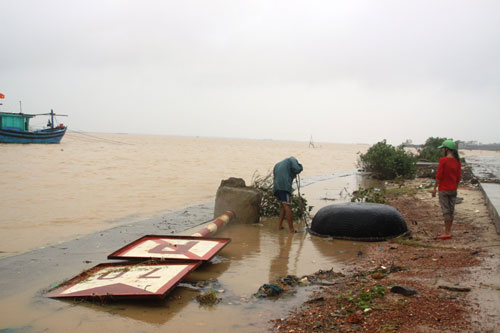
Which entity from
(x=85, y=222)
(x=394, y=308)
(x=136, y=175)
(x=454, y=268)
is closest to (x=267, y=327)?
(x=394, y=308)

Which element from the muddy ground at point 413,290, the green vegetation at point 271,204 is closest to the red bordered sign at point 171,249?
the muddy ground at point 413,290

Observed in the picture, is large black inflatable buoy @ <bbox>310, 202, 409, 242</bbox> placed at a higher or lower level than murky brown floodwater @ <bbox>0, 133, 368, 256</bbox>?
higher

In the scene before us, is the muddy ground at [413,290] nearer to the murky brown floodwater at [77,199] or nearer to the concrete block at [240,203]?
the concrete block at [240,203]

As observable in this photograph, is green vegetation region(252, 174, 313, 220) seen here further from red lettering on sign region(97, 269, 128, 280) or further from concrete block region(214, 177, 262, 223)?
red lettering on sign region(97, 269, 128, 280)

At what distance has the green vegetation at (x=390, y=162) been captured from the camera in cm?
2000

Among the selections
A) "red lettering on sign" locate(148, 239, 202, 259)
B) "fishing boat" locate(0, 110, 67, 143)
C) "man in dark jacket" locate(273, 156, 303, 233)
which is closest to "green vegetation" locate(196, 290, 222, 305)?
"red lettering on sign" locate(148, 239, 202, 259)

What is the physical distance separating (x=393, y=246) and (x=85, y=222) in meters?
7.15

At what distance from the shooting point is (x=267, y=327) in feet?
13.1

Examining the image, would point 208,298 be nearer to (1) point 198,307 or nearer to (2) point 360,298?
(1) point 198,307

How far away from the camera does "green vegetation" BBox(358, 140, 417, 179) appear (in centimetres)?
2000

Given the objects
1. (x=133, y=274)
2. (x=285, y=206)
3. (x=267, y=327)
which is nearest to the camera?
(x=267, y=327)

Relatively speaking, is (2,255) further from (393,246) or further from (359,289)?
(393,246)

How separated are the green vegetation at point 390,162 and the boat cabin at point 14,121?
3342cm

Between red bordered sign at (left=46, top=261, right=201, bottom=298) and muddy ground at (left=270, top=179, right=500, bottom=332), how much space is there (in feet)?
4.63
